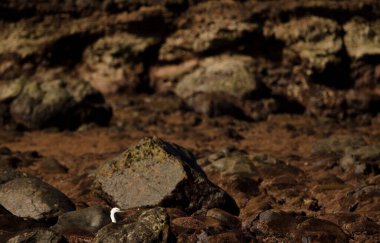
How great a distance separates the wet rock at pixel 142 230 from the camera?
6.64 meters

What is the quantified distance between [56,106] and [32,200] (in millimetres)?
9113

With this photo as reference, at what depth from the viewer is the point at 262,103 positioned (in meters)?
19.4

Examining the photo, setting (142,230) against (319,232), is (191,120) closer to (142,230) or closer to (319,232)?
(319,232)

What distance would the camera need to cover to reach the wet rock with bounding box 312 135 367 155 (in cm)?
1353

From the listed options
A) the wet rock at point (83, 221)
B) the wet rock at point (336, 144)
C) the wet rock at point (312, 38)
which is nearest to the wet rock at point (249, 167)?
the wet rock at point (336, 144)

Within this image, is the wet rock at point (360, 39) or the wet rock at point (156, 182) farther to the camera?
the wet rock at point (360, 39)

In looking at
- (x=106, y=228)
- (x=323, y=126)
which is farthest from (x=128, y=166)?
(x=323, y=126)

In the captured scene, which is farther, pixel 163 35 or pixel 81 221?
pixel 163 35

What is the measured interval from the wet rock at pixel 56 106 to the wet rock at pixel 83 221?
9.56 meters

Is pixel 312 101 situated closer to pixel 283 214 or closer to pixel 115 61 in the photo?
pixel 115 61

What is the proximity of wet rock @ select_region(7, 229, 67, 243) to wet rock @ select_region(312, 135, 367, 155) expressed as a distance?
8.14m

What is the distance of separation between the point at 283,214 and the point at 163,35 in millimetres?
14221

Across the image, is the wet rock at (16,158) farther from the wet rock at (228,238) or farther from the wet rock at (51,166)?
the wet rock at (228,238)

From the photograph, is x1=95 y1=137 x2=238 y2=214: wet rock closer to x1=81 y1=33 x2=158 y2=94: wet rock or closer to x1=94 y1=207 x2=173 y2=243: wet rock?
x1=94 y1=207 x2=173 y2=243: wet rock
